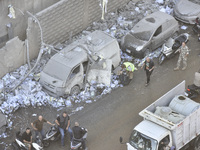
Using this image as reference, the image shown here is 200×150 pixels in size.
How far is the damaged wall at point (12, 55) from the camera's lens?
20359 mm

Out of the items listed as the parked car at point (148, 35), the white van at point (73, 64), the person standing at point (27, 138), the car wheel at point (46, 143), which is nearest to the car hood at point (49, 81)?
the white van at point (73, 64)

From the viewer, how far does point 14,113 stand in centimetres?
1967

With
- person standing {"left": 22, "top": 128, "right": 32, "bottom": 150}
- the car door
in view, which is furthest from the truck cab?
the car door

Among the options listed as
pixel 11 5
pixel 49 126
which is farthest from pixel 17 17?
pixel 49 126

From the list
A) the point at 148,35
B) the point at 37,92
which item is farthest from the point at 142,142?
the point at 148,35

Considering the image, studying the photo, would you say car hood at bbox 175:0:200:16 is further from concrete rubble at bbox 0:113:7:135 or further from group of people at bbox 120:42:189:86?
concrete rubble at bbox 0:113:7:135

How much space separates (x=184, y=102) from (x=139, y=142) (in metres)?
2.75

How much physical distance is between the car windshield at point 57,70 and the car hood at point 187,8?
28.5 ft

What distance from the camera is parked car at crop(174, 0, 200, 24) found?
25.3 m

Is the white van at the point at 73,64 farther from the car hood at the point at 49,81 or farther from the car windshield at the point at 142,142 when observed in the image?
the car windshield at the point at 142,142

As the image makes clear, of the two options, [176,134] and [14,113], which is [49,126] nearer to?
[14,113]

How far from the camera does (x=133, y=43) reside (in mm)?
22766

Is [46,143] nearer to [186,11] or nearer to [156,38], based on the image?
[156,38]

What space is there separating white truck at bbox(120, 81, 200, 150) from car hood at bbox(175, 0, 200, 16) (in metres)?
8.73
